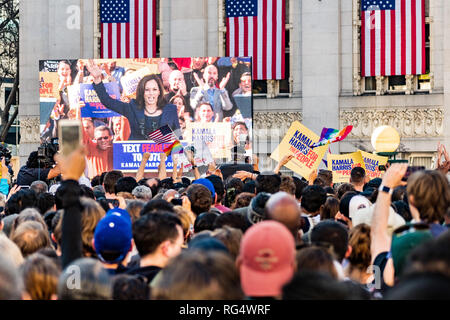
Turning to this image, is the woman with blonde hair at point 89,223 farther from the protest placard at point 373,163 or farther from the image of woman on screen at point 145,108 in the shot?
the image of woman on screen at point 145,108

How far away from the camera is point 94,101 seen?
26.9 meters

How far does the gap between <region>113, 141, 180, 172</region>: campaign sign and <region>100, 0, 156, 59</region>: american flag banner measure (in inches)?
280

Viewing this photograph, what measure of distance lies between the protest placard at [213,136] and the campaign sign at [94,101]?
2418mm

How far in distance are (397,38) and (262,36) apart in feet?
15.8

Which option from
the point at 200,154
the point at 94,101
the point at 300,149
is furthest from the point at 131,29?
the point at 300,149

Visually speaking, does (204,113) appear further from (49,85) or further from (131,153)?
(49,85)

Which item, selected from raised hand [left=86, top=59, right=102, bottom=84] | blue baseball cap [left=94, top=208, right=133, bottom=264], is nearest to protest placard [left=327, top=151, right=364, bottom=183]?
raised hand [left=86, top=59, right=102, bottom=84]

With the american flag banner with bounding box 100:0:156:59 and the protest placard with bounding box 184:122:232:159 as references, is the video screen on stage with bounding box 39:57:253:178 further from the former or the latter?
the american flag banner with bounding box 100:0:156:59

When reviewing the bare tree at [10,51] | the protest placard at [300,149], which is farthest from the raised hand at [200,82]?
the bare tree at [10,51]

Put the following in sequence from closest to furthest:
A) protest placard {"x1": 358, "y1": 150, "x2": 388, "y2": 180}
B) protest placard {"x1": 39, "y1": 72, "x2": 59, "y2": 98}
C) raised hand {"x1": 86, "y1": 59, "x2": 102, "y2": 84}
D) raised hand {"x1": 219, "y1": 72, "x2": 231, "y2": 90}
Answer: protest placard {"x1": 358, "y1": 150, "x2": 388, "y2": 180} → raised hand {"x1": 219, "y1": 72, "x2": 231, "y2": 90} → raised hand {"x1": 86, "y1": 59, "x2": 102, "y2": 84} → protest placard {"x1": 39, "y1": 72, "x2": 59, "y2": 98}

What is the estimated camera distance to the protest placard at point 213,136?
1006 inches

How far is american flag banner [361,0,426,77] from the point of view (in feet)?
99.4

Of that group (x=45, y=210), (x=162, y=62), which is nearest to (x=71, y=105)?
(x=162, y=62)
